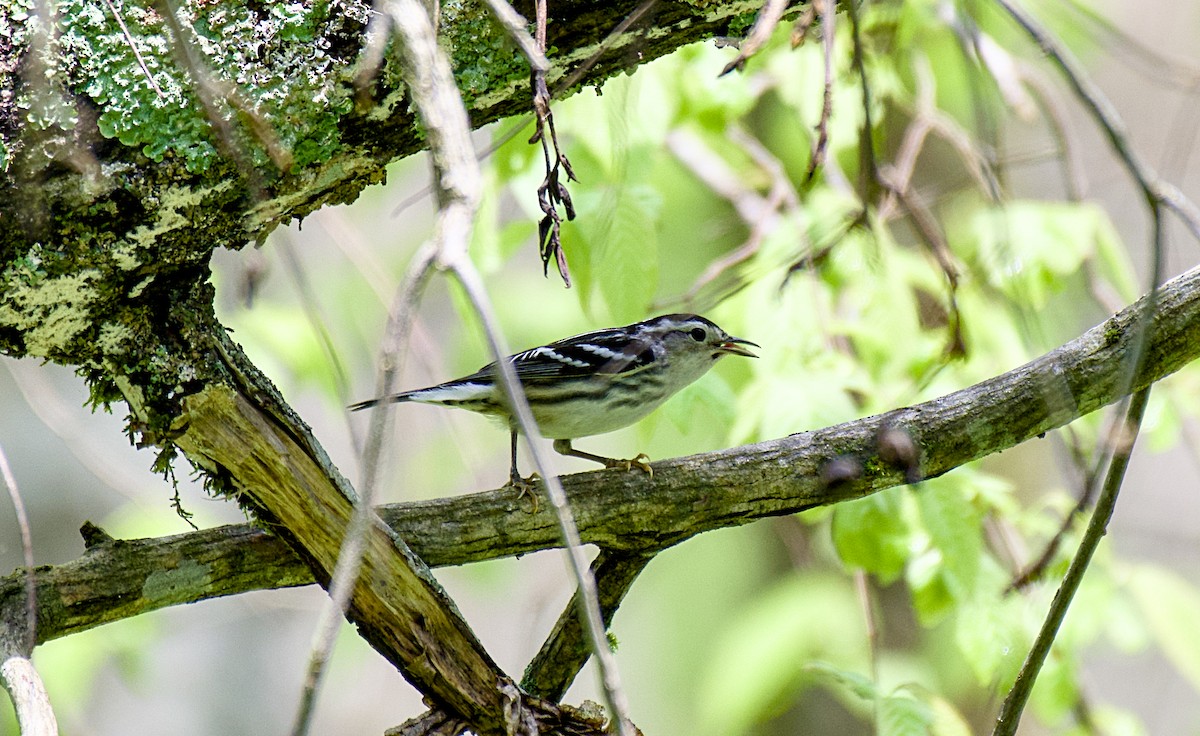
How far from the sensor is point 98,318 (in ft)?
6.66

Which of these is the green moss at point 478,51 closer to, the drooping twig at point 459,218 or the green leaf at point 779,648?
the drooping twig at point 459,218

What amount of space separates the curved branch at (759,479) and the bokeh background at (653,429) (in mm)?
167

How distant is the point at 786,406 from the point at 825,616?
8.38 feet

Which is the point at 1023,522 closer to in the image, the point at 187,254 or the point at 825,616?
the point at 825,616

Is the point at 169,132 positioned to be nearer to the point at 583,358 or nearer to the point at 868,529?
the point at 583,358

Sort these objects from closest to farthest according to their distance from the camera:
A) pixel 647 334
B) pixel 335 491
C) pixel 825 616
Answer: pixel 335 491, pixel 647 334, pixel 825 616

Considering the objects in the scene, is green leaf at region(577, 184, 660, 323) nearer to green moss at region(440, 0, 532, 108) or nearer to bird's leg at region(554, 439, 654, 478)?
bird's leg at region(554, 439, 654, 478)

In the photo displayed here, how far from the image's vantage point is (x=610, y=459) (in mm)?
3572

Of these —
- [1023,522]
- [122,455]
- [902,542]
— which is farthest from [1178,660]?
[122,455]

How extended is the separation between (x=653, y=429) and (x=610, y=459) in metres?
0.20

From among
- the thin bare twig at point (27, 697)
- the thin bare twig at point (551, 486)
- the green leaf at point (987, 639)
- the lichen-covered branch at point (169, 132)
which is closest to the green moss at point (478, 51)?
the lichen-covered branch at point (169, 132)

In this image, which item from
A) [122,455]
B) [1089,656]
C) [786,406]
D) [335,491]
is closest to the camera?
[335,491]

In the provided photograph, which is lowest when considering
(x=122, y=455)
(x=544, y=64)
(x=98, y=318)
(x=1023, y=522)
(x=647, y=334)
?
(x=544, y=64)

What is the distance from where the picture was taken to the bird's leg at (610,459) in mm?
2846
